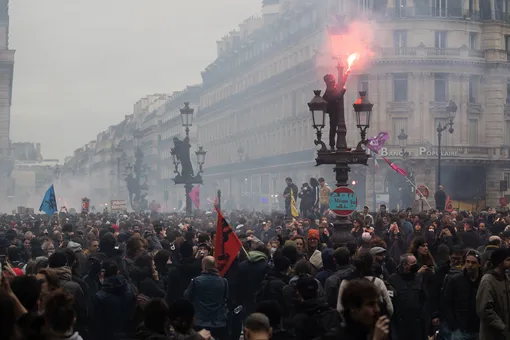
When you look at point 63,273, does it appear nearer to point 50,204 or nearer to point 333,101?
point 333,101

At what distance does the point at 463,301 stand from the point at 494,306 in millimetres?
896

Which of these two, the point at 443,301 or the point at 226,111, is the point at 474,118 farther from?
the point at 443,301

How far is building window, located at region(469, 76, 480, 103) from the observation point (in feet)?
234

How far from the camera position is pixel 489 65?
234ft

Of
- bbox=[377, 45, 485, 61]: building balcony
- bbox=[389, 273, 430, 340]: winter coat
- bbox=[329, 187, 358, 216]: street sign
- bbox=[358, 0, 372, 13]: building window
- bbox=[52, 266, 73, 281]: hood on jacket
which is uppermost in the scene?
bbox=[358, 0, 372, 13]: building window

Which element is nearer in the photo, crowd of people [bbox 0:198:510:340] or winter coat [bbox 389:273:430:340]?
crowd of people [bbox 0:198:510:340]

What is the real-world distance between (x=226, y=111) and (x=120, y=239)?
275ft

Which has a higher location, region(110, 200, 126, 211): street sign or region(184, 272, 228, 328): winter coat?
region(110, 200, 126, 211): street sign

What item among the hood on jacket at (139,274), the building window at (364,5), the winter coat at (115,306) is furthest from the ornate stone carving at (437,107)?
the winter coat at (115,306)

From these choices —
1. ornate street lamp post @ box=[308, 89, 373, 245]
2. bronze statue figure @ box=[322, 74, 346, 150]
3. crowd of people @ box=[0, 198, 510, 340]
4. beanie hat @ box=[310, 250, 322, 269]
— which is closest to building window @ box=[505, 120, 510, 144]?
ornate street lamp post @ box=[308, 89, 373, 245]

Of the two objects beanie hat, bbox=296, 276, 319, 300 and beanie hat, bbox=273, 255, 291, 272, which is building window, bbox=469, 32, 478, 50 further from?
beanie hat, bbox=296, 276, 319, 300

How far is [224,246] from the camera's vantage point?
42.6 feet

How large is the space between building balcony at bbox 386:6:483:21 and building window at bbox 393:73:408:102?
13.8 ft

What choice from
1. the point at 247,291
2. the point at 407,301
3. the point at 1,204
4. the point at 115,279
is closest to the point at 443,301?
the point at 407,301
